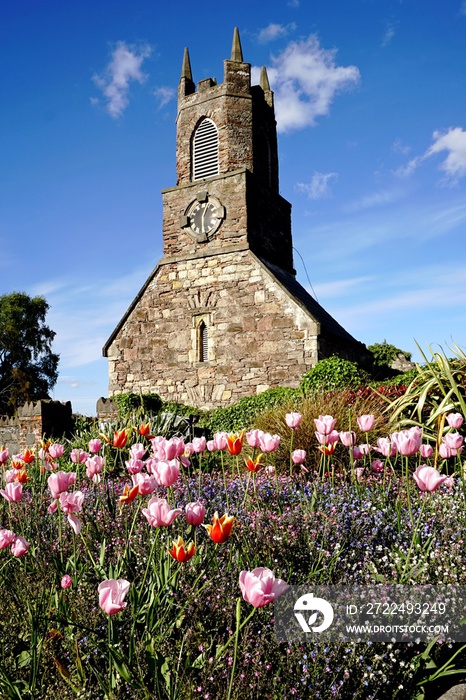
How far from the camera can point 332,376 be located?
13781 mm

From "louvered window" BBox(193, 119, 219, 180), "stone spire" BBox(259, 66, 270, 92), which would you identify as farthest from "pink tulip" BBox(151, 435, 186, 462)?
"stone spire" BBox(259, 66, 270, 92)

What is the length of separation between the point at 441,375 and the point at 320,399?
1.77m

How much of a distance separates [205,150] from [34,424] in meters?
10.7

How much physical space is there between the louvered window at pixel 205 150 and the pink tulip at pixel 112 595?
17.8m

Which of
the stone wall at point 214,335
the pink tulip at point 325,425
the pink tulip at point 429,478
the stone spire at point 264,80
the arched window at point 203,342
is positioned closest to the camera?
the pink tulip at point 429,478

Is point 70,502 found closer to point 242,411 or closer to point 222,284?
point 242,411

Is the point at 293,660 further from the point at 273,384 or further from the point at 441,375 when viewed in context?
the point at 273,384

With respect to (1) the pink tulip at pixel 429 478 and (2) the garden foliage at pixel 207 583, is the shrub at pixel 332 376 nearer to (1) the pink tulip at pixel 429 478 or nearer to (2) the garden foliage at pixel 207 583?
(2) the garden foliage at pixel 207 583

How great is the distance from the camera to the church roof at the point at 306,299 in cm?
1646

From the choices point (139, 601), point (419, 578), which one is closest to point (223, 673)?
point (139, 601)

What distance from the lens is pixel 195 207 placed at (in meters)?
18.4

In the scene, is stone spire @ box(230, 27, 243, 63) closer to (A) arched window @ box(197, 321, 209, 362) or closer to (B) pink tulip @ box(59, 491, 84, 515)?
(A) arched window @ box(197, 321, 209, 362)

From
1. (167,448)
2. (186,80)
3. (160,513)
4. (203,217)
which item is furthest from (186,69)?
(160,513)

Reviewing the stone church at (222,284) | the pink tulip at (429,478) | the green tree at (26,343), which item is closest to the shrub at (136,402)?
the stone church at (222,284)
